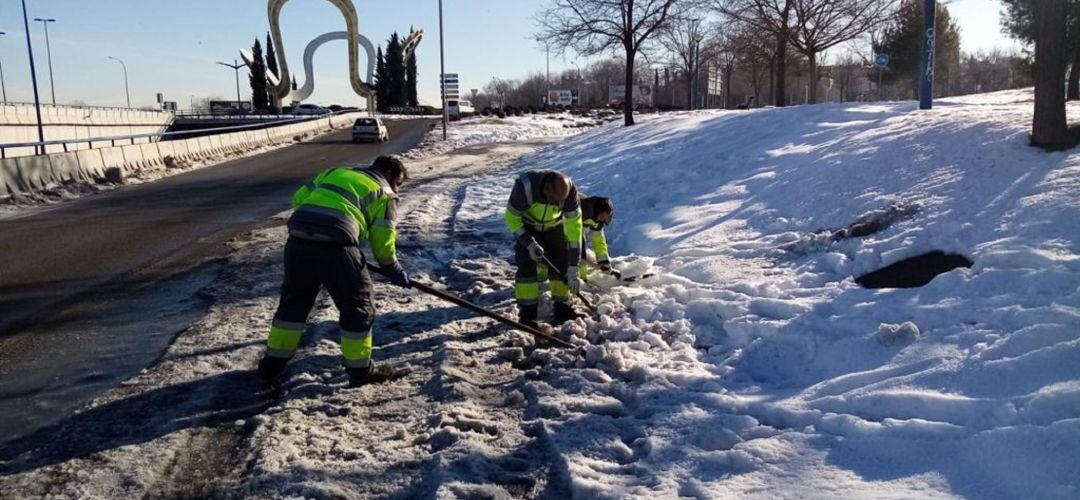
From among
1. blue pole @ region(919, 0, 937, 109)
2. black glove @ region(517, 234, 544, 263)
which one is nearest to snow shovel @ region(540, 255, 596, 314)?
black glove @ region(517, 234, 544, 263)

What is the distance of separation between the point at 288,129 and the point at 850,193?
35.1 m

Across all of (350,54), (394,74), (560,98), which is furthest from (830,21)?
(394,74)

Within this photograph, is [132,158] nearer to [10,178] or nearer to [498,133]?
[10,178]

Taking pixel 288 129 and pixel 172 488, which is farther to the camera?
pixel 288 129

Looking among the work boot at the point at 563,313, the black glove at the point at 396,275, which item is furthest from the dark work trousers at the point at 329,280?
the work boot at the point at 563,313

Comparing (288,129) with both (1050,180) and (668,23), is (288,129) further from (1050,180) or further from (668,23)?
(1050,180)

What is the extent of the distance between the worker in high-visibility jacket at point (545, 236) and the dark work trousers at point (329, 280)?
1.79 m

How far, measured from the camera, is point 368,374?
4.98 m

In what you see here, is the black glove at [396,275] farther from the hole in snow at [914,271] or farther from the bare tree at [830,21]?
the bare tree at [830,21]

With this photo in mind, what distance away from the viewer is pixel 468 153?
27.0 metres

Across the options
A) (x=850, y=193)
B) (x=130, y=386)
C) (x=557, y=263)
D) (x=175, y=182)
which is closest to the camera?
(x=130, y=386)

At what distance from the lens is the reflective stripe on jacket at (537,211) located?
644cm

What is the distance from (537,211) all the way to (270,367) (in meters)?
2.74

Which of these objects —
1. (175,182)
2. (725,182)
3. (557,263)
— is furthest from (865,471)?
(175,182)
